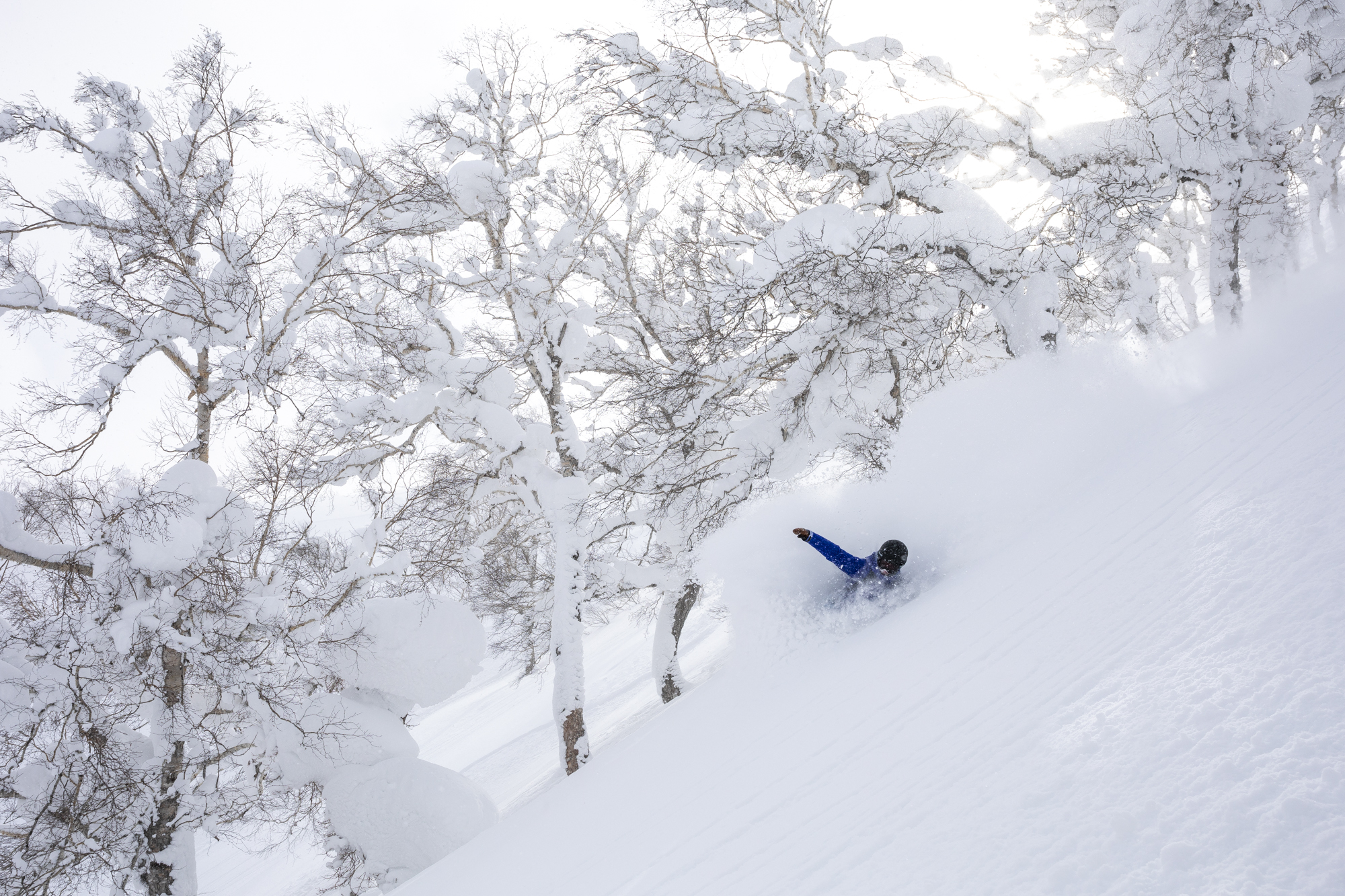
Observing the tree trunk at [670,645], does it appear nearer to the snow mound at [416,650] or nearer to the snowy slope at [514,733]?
the snowy slope at [514,733]

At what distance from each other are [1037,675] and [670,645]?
29.7 ft

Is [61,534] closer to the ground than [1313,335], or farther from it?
farther from it

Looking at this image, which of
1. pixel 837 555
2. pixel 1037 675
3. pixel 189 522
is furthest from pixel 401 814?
pixel 1037 675

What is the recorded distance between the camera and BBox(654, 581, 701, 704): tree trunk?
11711 mm

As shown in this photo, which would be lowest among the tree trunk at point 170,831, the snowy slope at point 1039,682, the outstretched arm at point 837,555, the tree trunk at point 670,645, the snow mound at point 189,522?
the tree trunk at point 670,645

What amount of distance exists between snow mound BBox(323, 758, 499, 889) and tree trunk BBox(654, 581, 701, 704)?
397 centimetres

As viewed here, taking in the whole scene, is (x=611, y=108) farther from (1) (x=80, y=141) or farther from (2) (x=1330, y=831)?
(2) (x=1330, y=831)

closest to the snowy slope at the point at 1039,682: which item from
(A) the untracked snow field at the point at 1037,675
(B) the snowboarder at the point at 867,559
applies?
(A) the untracked snow field at the point at 1037,675

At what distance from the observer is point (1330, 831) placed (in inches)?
69.3

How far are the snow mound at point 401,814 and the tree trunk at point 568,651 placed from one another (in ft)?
4.40

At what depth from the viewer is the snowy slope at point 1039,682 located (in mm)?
2109

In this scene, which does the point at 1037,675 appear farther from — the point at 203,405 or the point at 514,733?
the point at 514,733

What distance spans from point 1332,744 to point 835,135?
23.5ft

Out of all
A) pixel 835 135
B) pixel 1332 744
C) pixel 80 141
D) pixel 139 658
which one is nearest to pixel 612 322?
pixel 835 135
